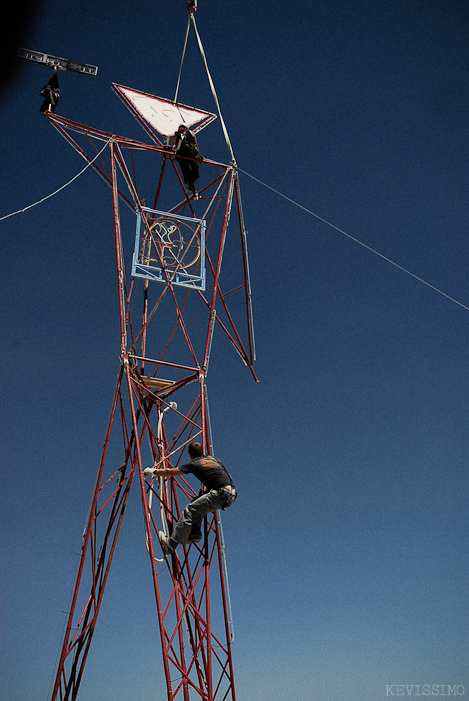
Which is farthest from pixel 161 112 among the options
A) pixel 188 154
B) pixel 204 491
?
pixel 204 491

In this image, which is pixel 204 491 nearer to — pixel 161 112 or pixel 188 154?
pixel 188 154

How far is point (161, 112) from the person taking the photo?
1421 centimetres

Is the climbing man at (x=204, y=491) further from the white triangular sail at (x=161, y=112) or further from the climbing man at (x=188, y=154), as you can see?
the white triangular sail at (x=161, y=112)

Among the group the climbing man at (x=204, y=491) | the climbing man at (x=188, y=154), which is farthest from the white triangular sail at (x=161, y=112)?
the climbing man at (x=204, y=491)

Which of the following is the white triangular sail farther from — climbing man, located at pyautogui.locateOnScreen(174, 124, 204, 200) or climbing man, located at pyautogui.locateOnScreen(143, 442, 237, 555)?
climbing man, located at pyautogui.locateOnScreen(143, 442, 237, 555)

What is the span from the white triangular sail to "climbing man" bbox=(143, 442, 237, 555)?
289 inches

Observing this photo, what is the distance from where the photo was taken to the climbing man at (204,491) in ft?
34.5

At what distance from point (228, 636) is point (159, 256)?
23.5ft

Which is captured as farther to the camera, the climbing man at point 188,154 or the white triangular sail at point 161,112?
the white triangular sail at point 161,112

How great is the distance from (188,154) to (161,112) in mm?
1582

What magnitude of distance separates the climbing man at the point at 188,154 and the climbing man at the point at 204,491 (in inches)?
238

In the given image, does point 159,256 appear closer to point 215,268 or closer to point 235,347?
point 215,268

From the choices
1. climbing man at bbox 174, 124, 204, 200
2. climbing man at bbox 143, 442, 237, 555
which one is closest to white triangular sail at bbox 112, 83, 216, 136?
climbing man at bbox 174, 124, 204, 200

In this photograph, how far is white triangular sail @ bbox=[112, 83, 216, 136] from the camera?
13.9 meters
